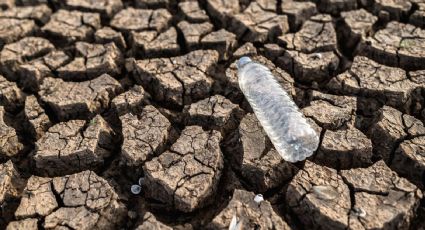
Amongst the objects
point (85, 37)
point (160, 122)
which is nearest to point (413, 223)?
point (160, 122)

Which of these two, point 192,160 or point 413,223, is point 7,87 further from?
point 413,223

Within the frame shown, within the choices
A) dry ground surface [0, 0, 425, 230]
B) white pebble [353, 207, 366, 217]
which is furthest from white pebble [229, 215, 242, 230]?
white pebble [353, 207, 366, 217]

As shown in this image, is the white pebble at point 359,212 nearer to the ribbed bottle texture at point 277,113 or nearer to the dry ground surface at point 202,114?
the dry ground surface at point 202,114

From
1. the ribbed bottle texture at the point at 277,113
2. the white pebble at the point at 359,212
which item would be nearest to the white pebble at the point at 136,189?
the ribbed bottle texture at the point at 277,113

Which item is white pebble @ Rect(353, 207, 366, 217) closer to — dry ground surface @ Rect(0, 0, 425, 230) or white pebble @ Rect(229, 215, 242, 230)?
dry ground surface @ Rect(0, 0, 425, 230)

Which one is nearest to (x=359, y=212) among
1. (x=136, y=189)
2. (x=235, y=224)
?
(x=235, y=224)

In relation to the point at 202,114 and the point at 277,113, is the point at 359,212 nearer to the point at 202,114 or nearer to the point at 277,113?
the point at 277,113
